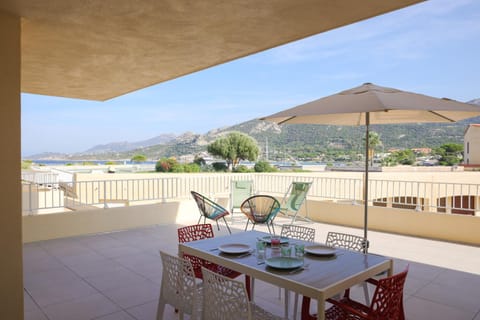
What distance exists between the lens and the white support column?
104 inches

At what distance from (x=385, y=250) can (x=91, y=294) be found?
407cm

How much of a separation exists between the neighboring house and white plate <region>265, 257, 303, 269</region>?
27.2 metres

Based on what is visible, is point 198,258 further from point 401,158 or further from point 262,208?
point 401,158

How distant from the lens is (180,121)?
6122 cm

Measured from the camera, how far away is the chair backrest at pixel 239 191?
780cm

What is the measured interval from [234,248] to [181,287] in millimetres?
550

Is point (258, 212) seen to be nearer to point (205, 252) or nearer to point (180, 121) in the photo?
point (205, 252)

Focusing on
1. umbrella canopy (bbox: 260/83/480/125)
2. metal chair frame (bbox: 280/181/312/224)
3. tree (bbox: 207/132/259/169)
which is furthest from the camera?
tree (bbox: 207/132/259/169)

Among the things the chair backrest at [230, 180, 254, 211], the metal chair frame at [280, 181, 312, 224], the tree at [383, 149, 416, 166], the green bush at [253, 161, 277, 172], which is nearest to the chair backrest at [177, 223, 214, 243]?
the metal chair frame at [280, 181, 312, 224]

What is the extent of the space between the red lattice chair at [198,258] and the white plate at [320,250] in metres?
0.64

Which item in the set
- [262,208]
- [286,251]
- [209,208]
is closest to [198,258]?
[286,251]

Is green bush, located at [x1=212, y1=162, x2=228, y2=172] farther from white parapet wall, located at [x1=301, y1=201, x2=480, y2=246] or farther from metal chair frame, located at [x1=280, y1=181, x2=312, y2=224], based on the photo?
metal chair frame, located at [x1=280, y1=181, x2=312, y2=224]

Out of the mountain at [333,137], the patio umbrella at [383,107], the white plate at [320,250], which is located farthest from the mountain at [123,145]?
the white plate at [320,250]

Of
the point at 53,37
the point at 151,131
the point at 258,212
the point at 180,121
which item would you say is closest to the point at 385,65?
the point at 180,121
